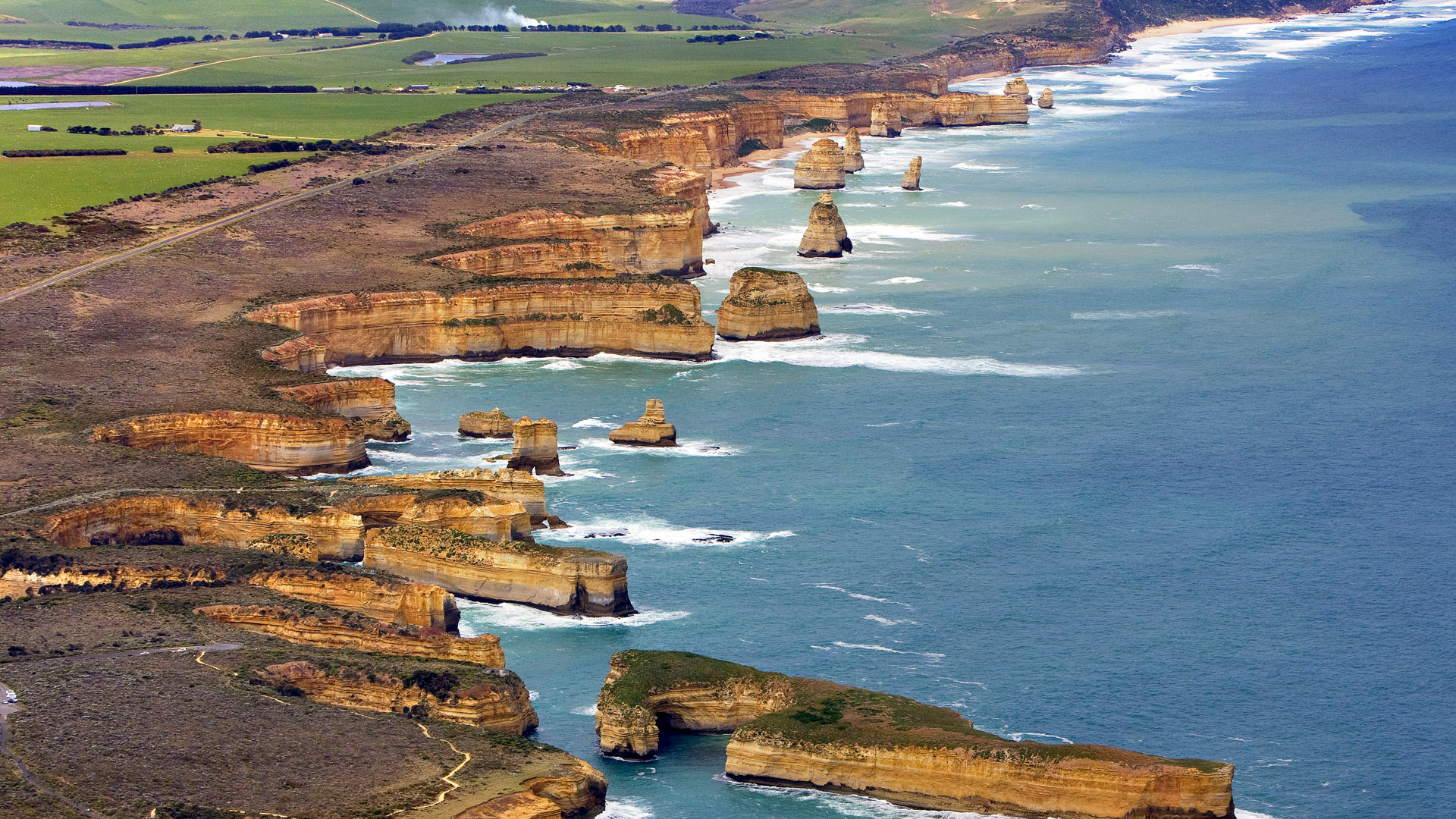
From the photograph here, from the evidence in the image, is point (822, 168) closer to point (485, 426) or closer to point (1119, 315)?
point (1119, 315)

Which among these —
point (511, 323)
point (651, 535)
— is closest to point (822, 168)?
point (511, 323)

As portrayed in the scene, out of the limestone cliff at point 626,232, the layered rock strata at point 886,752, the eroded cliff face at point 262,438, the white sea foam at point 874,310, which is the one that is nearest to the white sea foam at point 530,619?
the layered rock strata at point 886,752

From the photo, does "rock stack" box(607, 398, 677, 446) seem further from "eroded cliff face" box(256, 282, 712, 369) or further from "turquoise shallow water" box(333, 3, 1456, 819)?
"eroded cliff face" box(256, 282, 712, 369)

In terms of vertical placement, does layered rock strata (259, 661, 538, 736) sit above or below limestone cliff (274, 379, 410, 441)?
below

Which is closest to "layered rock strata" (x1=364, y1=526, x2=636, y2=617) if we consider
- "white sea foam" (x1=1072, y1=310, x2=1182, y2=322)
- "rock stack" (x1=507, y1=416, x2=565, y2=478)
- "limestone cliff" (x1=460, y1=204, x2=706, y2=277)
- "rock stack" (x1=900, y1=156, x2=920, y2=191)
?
"rock stack" (x1=507, y1=416, x2=565, y2=478)

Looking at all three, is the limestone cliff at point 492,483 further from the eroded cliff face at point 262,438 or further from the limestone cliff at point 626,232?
the limestone cliff at point 626,232

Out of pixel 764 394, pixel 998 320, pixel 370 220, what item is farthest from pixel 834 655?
pixel 370 220
